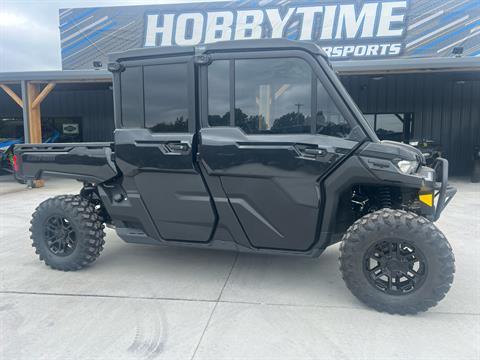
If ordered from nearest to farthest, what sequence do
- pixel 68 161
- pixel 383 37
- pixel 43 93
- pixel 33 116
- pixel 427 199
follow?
pixel 427 199 → pixel 68 161 → pixel 43 93 → pixel 33 116 → pixel 383 37

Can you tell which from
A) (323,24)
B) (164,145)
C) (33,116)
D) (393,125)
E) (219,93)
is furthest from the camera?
(393,125)

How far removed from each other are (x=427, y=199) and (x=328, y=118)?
1124mm

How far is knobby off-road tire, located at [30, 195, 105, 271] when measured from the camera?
3914mm

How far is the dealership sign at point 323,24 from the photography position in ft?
40.8

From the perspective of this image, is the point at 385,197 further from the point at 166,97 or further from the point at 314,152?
the point at 166,97

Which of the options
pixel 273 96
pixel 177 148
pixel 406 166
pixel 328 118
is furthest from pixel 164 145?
pixel 406 166

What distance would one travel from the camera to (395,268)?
3064 millimetres

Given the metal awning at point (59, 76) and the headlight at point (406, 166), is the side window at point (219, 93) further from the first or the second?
the metal awning at point (59, 76)

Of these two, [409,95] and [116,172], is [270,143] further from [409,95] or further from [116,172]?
[409,95]

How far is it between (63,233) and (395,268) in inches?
136

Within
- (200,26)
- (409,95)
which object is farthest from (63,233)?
(409,95)

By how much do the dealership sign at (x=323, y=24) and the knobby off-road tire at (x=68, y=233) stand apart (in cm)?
884

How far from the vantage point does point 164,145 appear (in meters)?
3.49

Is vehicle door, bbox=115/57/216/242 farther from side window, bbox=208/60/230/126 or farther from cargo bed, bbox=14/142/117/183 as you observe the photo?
cargo bed, bbox=14/142/117/183
